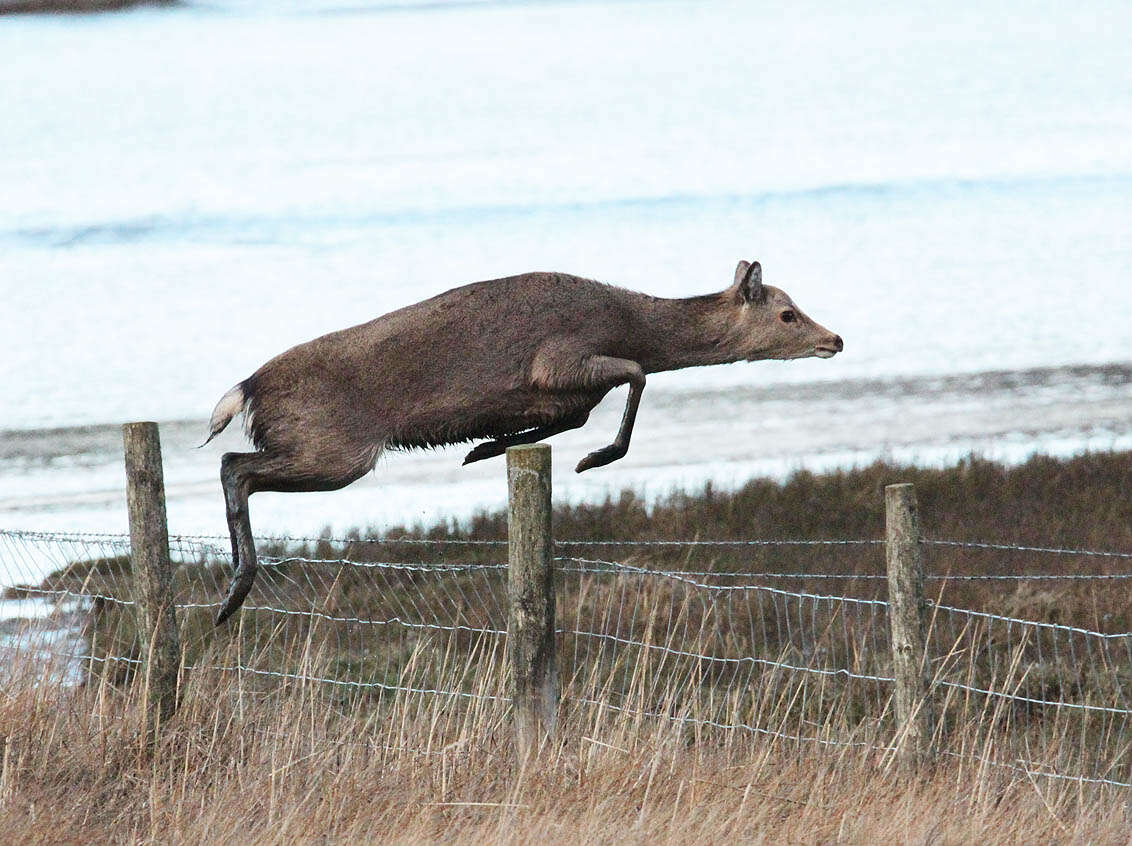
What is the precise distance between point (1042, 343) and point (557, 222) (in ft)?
52.4

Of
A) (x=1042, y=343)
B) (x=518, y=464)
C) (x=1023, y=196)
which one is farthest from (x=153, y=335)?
(x=1023, y=196)

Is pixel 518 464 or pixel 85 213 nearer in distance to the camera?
pixel 518 464

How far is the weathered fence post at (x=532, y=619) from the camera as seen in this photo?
249 inches

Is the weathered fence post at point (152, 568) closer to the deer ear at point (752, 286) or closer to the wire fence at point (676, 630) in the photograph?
the wire fence at point (676, 630)

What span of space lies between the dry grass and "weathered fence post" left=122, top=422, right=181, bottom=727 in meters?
0.12

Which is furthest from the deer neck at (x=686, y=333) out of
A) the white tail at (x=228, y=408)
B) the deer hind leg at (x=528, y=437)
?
the white tail at (x=228, y=408)

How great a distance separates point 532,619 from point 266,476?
150 cm

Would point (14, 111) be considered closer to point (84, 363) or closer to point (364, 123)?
point (364, 123)

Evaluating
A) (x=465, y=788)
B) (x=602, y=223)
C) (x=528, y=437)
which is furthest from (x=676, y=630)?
(x=602, y=223)

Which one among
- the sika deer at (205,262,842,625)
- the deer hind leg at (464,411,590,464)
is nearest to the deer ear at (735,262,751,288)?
the sika deer at (205,262,842,625)

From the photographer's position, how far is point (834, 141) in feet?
180

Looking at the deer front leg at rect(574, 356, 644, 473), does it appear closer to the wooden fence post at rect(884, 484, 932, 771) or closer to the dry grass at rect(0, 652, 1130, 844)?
the dry grass at rect(0, 652, 1130, 844)

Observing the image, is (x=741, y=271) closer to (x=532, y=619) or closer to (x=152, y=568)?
(x=532, y=619)

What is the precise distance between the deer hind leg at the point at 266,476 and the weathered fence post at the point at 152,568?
184cm
